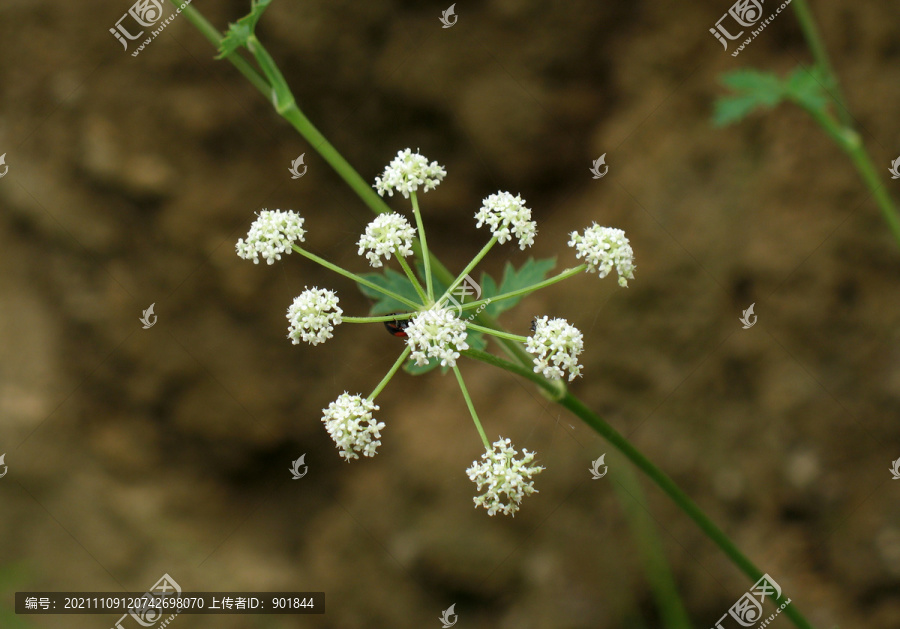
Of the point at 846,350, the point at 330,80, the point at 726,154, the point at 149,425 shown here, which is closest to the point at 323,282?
the point at 330,80

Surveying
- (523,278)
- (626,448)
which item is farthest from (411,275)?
(626,448)

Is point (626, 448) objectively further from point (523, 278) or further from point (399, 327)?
point (399, 327)

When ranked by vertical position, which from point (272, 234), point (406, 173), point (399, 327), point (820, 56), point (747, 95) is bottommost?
point (399, 327)

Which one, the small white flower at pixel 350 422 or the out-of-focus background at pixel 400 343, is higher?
the out-of-focus background at pixel 400 343

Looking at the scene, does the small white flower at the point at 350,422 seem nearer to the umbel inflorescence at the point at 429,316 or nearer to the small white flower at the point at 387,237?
the umbel inflorescence at the point at 429,316

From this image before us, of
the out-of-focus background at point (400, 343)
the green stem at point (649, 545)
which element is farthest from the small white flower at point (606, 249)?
the green stem at point (649, 545)

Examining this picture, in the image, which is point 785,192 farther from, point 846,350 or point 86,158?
point 86,158

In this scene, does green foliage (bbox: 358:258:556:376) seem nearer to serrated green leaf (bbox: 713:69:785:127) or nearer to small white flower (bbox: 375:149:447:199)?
small white flower (bbox: 375:149:447:199)
